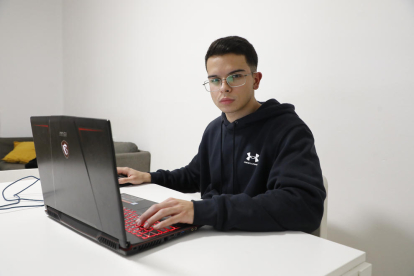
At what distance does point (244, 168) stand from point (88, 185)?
0.72 m

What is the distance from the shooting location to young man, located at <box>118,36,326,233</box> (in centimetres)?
88

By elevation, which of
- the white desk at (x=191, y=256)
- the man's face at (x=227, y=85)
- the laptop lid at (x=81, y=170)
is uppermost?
the man's face at (x=227, y=85)

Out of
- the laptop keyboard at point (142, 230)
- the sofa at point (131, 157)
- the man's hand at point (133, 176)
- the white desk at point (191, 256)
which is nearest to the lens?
the white desk at point (191, 256)

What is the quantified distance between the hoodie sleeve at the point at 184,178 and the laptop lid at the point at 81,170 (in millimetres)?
619

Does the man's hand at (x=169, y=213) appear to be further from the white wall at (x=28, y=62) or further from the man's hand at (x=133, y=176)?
the white wall at (x=28, y=62)

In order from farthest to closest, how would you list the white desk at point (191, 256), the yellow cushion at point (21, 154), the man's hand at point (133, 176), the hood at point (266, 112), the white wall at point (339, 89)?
the yellow cushion at point (21, 154), the white wall at point (339, 89), the man's hand at point (133, 176), the hood at point (266, 112), the white desk at point (191, 256)

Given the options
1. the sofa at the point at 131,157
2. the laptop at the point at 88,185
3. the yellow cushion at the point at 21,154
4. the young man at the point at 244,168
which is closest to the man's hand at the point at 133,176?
the young man at the point at 244,168

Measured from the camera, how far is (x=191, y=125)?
271 cm

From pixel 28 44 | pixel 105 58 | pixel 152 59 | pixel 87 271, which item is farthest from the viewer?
pixel 28 44

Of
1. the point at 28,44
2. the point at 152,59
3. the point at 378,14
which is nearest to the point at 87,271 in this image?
the point at 378,14

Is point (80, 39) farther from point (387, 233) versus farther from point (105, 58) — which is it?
point (387, 233)

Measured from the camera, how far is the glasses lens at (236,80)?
1.29 metres

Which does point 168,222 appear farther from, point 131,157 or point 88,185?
point 131,157

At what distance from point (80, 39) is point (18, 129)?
1.74m
